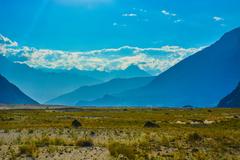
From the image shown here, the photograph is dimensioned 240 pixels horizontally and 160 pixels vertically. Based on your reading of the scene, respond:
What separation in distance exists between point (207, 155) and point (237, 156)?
2.62m

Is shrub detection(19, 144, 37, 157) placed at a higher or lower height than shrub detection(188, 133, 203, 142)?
lower

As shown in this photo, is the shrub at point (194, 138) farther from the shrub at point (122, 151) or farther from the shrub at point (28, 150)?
the shrub at point (28, 150)

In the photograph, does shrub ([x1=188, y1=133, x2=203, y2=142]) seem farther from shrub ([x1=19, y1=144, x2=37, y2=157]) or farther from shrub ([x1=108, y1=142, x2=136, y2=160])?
shrub ([x1=19, y1=144, x2=37, y2=157])

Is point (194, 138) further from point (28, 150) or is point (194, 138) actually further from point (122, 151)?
point (28, 150)

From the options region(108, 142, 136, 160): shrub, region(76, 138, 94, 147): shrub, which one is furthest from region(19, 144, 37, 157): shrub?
region(108, 142, 136, 160): shrub

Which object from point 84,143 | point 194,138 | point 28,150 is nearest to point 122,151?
point 84,143

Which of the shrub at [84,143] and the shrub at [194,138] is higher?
the shrub at [194,138]

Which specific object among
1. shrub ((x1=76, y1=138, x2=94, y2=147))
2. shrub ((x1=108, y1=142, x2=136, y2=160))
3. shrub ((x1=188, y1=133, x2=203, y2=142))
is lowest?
shrub ((x1=108, y1=142, x2=136, y2=160))

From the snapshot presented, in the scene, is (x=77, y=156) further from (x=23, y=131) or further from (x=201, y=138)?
(x=23, y=131)

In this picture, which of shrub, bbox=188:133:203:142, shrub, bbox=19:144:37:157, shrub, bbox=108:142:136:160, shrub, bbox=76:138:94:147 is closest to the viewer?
shrub, bbox=108:142:136:160

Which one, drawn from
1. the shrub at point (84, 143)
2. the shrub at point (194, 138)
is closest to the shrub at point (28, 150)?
the shrub at point (84, 143)

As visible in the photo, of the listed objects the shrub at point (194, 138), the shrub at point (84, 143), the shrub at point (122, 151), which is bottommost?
the shrub at point (122, 151)

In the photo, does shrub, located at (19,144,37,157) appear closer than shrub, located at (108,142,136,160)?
No

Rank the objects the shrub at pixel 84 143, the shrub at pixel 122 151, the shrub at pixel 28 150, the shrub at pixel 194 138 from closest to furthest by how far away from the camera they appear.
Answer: the shrub at pixel 122 151 → the shrub at pixel 28 150 → the shrub at pixel 84 143 → the shrub at pixel 194 138
